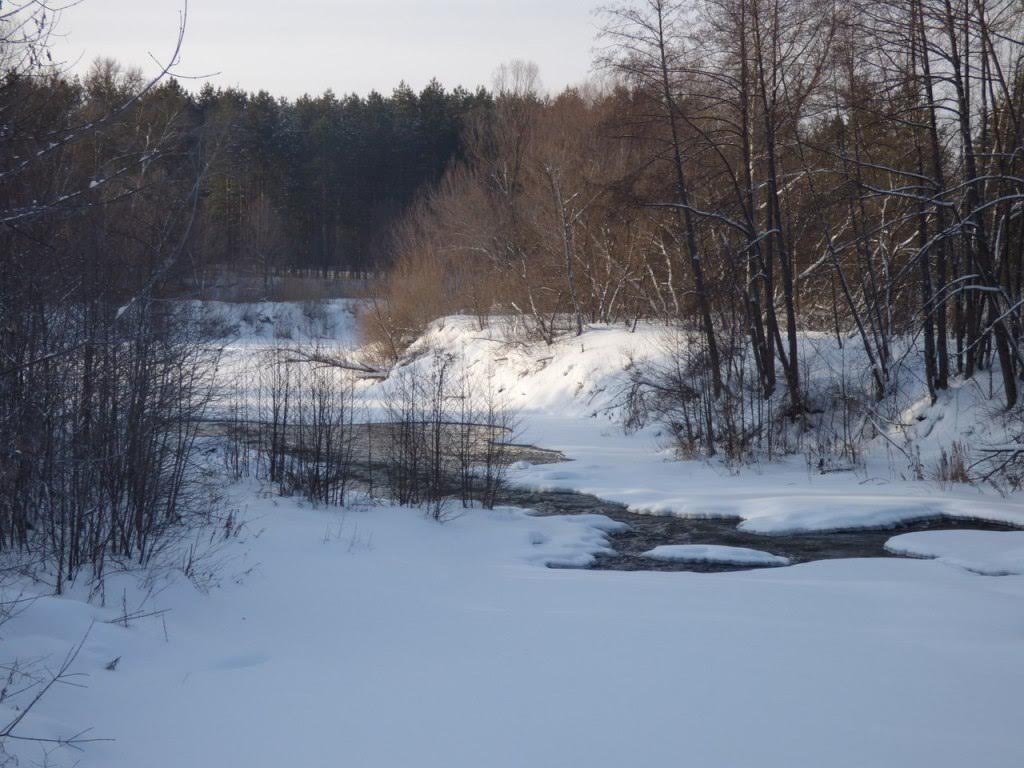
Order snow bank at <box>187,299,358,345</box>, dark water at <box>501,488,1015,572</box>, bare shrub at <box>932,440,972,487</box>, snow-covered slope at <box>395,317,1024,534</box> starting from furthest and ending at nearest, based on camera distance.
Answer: snow bank at <box>187,299,358,345</box>
bare shrub at <box>932,440,972,487</box>
snow-covered slope at <box>395,317,1024,534</box>
dark water at <box>501,488,1015,572</box>

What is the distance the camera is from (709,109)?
18.8m

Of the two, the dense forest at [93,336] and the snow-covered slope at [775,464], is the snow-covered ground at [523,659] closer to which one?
the dense forest at [93,336]

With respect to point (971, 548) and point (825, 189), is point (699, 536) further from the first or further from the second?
point (825, 189)

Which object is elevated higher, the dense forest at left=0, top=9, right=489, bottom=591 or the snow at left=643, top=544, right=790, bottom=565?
the dense forest at left=0, top=9, right=489, bottom=591

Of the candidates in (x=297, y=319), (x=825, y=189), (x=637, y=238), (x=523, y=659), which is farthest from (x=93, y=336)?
(x=297, y=319)

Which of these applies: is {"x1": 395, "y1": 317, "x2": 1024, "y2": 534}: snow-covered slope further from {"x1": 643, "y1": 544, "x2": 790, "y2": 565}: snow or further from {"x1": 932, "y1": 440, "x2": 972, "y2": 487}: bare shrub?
{"x1": 643, "y1": 544, "x2": 790, "y2": 565}: snow

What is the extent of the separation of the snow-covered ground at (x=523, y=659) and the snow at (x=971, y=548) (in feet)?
0.18

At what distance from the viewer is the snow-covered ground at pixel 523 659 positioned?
4.89 meters

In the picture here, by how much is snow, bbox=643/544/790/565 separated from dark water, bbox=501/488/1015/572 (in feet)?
0.44

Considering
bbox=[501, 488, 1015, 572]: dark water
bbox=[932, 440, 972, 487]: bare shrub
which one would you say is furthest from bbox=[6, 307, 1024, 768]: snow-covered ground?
bbox=[932, 440, 972, 487]: bare shrub

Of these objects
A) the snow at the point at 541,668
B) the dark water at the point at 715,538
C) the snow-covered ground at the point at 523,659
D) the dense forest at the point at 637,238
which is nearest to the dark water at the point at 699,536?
the dark water at the point at 715,538

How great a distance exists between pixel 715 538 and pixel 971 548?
119 inches

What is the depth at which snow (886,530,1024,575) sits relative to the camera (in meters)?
9.16

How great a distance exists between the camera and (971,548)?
390 inches
